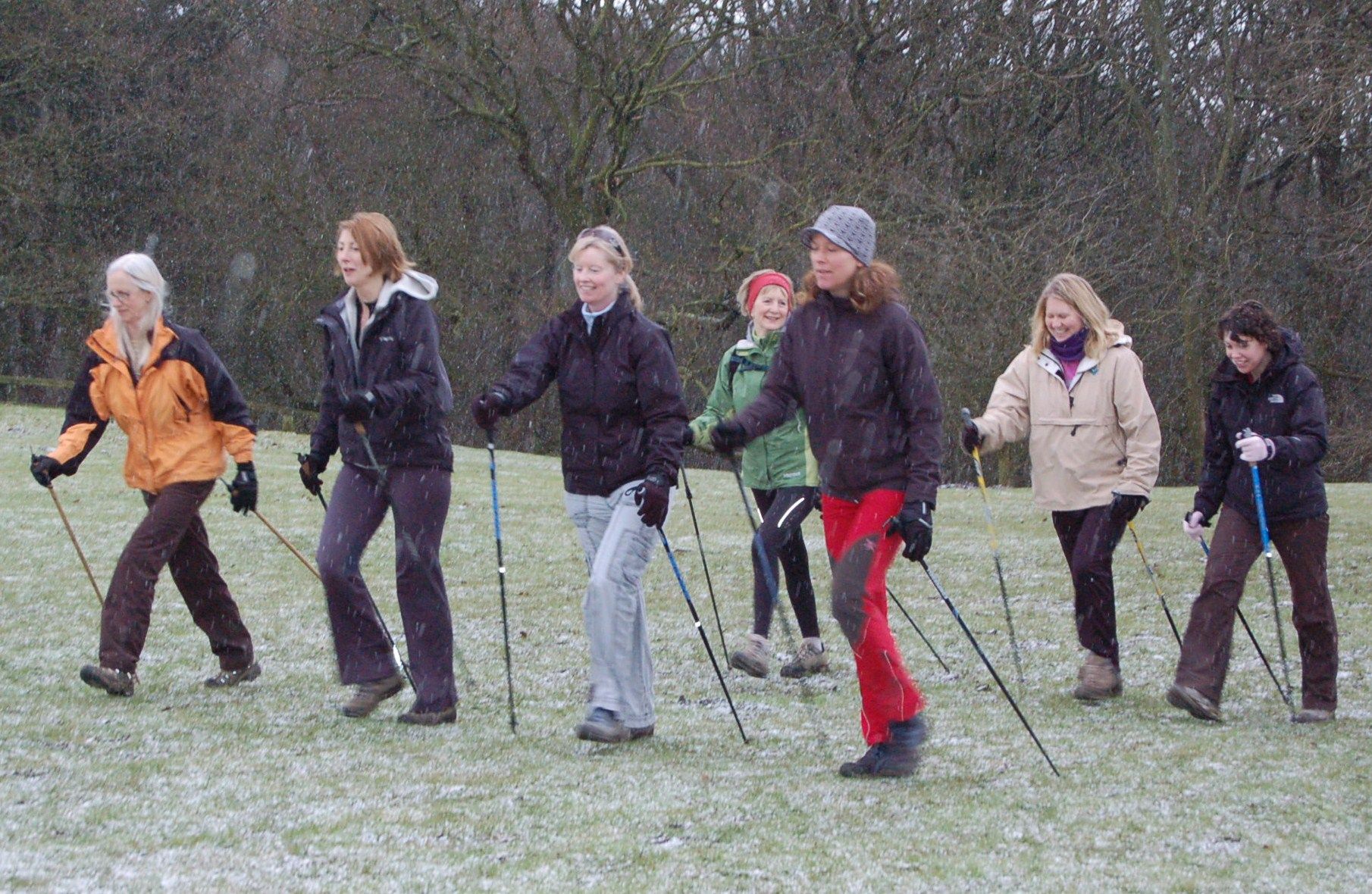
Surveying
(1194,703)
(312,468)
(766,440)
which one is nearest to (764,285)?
(766,440)

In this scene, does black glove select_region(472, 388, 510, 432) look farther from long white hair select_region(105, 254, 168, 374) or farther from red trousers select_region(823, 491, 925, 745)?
long white hair select_region(105, 254, 168, 374)

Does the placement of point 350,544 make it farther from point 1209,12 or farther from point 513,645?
point 1209,12

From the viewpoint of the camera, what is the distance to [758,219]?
→ 23.7m

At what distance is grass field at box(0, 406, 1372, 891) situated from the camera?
415cm

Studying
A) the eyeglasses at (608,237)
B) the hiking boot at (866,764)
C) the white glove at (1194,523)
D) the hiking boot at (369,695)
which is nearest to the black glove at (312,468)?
the hiking boot at (369,695)

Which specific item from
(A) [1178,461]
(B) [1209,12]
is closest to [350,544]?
(B) [1209,12]

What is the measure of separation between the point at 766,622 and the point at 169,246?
23.7 metres

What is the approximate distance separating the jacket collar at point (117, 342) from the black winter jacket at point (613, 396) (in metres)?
1.56

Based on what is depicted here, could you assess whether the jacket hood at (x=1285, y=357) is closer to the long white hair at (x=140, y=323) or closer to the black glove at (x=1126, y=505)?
the black glove at (x=1126, y=505)

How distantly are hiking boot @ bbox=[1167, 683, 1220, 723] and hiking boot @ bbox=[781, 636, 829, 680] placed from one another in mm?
1616

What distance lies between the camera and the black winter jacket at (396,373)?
5930 mm

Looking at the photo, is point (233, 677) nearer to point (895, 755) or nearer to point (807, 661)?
point (807, 661)

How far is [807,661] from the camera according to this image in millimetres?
7383

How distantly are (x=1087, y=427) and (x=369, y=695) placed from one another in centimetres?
315
